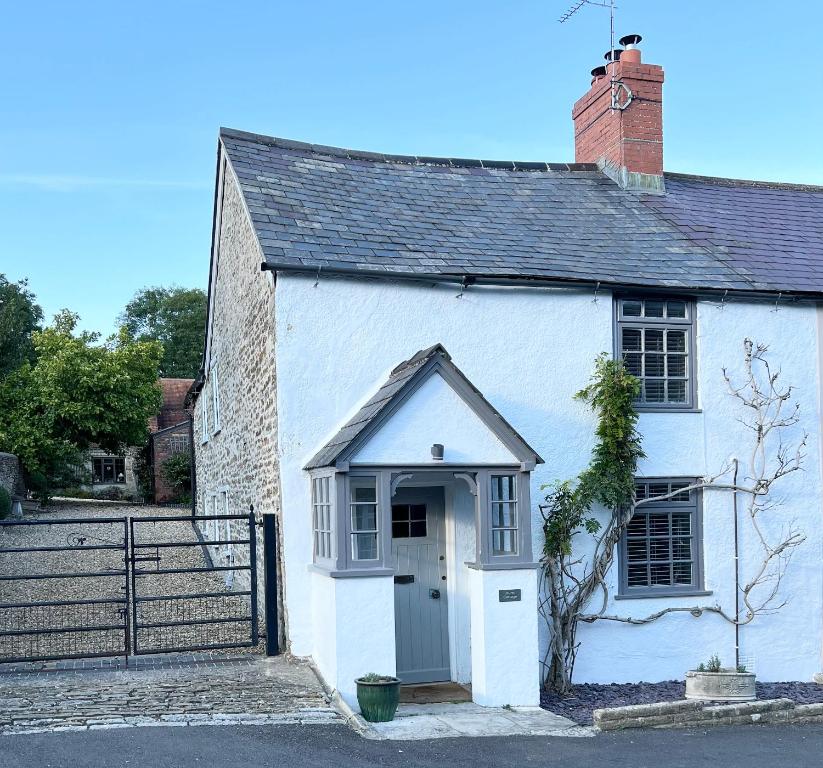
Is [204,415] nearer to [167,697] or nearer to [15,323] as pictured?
[167,697]

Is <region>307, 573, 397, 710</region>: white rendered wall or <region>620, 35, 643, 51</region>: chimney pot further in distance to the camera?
<region>620, 35, 643, 51</region>: chimney pot

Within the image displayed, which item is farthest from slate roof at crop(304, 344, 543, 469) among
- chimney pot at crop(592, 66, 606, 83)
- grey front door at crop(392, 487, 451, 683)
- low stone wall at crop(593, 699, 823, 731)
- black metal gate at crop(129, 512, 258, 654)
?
chimney pot at crop(592, 66, 606, 83)

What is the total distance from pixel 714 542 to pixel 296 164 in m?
7.94

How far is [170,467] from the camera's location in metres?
38.6

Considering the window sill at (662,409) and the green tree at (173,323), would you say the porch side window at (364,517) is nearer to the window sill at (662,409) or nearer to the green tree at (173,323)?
the window sill at (662,409)

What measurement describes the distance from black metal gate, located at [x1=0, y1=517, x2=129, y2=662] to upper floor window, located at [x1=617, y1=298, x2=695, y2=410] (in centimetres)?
685

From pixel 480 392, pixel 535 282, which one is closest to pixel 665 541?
pixel 480 392

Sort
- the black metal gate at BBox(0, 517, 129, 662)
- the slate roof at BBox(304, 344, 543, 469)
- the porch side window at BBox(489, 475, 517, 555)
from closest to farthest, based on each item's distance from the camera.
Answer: the slate roof at BBox(304, 344, 543, 469)
the black metal gate at BBox(0, 517, 129, 662)
the porch side window at BBox(489, 475, 517, 555)

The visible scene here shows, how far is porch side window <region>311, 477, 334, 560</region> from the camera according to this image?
34.1 feet

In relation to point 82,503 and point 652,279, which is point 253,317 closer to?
point 652,279

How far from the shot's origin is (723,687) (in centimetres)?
1066

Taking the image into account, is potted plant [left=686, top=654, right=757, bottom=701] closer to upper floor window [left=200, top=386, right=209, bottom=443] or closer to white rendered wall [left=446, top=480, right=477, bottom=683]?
white rendered wall [left=446, top=480, right=477, bottom=683]

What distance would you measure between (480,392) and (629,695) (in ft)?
13.6

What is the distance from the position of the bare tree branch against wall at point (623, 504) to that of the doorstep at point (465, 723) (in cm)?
181
